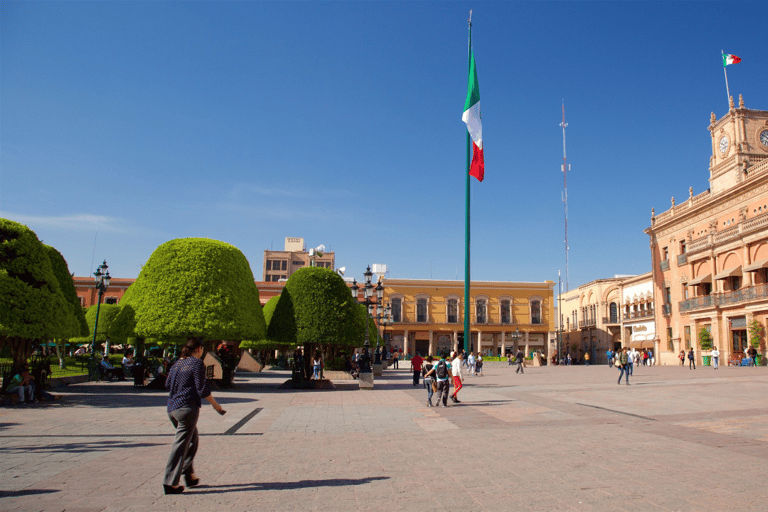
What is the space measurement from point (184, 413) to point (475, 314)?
2615 inches

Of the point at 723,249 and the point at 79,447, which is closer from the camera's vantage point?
the point at 79,447

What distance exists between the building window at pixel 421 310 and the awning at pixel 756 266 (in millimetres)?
39544

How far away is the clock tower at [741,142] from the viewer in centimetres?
3881

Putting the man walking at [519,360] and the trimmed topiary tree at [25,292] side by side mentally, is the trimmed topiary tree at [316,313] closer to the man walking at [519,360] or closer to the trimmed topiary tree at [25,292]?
the trimmed topiary tree at [25,292]

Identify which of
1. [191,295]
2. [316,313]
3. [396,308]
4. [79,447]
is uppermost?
[396,308]

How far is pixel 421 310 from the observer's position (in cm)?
7038

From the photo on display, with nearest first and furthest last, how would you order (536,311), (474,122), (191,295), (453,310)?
(191,295), (474,122), (453,310), (536,311)

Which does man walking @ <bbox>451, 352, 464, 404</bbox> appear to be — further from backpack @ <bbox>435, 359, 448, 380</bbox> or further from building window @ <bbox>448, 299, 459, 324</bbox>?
building window @ <bbox>448, 299, 459, 324</bbox>

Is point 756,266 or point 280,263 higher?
point 280,263

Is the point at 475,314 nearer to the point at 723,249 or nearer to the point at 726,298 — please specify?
the point at 726,298

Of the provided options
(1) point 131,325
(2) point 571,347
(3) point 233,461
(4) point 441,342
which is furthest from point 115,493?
(2) point 571,347

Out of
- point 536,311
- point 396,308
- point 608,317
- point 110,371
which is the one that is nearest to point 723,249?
point 608,317

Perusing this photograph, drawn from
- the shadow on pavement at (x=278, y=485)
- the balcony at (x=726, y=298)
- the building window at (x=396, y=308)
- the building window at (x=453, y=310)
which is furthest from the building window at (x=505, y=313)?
the shadow on pavement at (x=278, y=485)

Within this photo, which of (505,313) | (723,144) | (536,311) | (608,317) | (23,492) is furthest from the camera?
(536,311)
